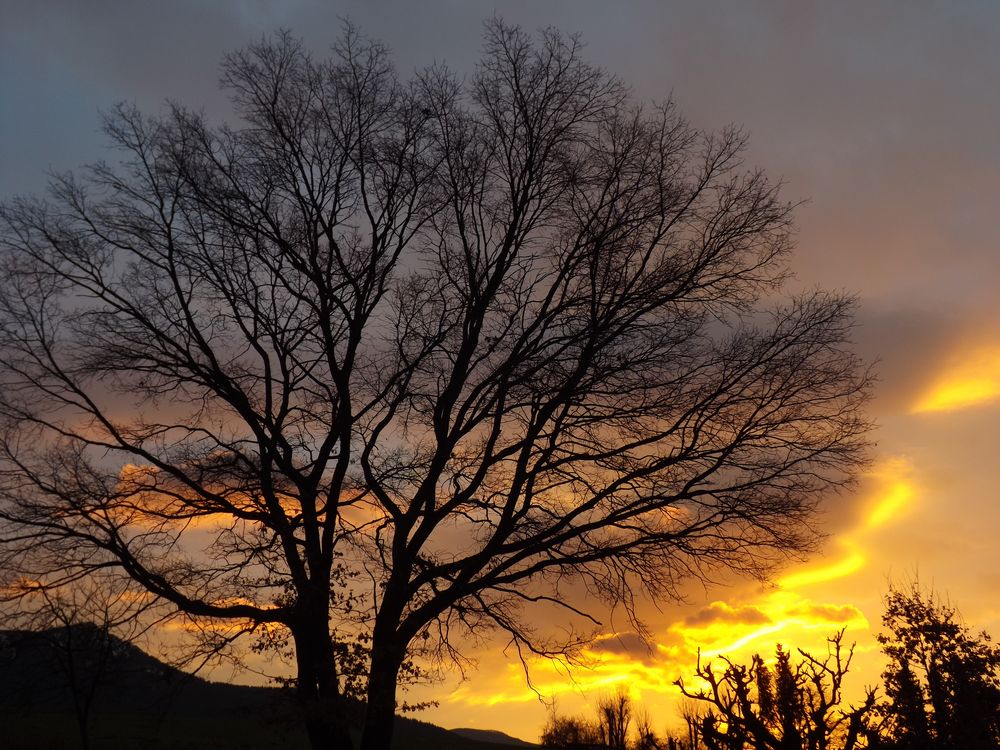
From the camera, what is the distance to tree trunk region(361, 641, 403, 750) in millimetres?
14391

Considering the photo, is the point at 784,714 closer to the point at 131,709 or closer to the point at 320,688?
the point at 320,688

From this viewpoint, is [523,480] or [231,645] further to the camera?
[523,480]

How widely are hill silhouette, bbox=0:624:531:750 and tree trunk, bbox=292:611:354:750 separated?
331 millimetres

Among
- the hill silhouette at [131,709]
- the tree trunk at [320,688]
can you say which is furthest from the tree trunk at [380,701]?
the hill silhouette at [131,709]

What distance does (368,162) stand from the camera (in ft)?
55.5

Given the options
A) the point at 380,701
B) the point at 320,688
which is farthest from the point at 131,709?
the point at 380,701

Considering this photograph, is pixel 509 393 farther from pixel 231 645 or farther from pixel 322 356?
pixel 231 645

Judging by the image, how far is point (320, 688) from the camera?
1455 centimetres

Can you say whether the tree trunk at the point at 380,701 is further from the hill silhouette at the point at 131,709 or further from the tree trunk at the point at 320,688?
the hill silhouette at the point at 131,709

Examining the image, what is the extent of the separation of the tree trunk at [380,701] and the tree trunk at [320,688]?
1.26ft

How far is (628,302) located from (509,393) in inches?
107

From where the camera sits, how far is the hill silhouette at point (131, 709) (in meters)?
14.2

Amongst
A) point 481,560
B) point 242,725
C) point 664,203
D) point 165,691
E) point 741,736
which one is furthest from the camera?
point 242,725

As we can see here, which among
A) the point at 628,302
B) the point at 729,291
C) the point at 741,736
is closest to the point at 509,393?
the point at 628,302
